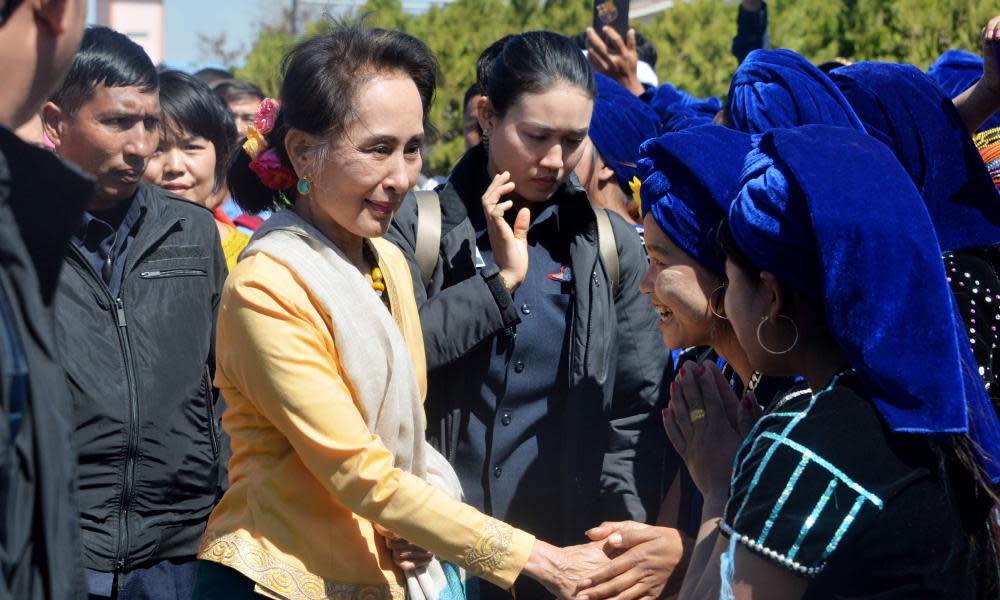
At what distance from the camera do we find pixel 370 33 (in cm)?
292

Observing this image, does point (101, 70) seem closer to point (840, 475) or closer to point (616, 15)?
point (616, 15)

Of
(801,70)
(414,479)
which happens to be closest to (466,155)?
(801,70)

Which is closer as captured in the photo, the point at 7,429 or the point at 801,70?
the point at 7,429

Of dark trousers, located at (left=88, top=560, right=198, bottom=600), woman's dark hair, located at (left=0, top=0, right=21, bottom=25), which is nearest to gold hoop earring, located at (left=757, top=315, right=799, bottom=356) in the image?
woman's dark hair, located at (left=0, top=0, right=21, bottom=25)

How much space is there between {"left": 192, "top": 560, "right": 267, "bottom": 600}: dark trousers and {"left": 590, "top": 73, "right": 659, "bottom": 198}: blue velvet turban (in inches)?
114

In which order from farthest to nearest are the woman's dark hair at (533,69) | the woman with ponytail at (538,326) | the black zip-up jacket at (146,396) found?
the woman's dark hair at (533,69) → the woman with ponytail at (538,326) → the black zip-up jacket at (146,396)

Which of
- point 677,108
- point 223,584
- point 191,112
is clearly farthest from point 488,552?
point 677,108

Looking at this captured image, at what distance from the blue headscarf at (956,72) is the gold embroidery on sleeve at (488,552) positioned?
9.61 ft

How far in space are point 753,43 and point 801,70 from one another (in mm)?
3679

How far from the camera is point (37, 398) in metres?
1.42

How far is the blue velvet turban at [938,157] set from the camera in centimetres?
318

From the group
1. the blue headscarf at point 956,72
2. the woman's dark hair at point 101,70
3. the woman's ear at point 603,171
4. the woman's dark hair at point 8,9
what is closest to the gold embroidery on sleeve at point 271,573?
the woman's dark hair at point 8,9

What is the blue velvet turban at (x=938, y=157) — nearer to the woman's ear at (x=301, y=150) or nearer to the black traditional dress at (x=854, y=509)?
the black traditional dress at (x=854, y=509)

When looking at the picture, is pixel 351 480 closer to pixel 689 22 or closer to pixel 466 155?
pixel 466 155
